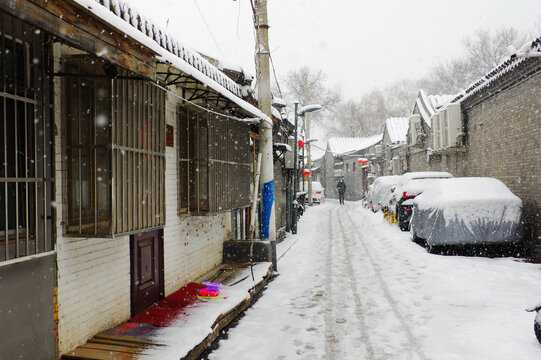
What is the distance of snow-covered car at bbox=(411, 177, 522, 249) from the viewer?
8.95 m

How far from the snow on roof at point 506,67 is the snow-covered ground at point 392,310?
4194 millimetres

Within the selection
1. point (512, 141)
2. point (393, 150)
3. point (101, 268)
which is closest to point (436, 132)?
point (512, 141)

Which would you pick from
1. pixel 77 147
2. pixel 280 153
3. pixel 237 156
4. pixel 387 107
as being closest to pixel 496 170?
pixel 280 153

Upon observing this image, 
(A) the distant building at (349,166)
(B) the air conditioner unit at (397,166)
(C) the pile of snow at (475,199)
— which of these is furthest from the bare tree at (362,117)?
(C) the pile of snow at (475,199)

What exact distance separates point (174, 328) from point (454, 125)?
13.0 meters

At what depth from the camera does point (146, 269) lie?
17.9 ft

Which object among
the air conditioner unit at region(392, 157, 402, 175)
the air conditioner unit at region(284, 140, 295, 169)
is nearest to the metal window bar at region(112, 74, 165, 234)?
the air conditioner unit at region(284, 140, 295, 169)

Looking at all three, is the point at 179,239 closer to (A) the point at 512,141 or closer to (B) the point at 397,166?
(A) the point at 512,141

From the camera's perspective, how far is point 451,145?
48.1 feet

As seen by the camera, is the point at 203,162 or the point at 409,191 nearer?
the point at 203,162

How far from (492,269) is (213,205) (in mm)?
5509

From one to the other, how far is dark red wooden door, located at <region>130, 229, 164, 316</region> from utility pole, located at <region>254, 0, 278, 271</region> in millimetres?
3081

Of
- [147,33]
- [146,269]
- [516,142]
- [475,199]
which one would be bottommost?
[146,269]

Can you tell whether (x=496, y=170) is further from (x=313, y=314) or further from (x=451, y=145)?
(x=313, y=314)
